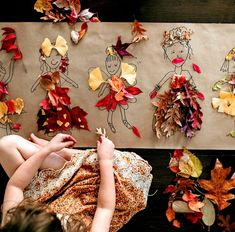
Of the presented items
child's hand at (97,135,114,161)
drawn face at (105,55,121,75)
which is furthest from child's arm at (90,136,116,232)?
drawn face at (105,55,121,75)

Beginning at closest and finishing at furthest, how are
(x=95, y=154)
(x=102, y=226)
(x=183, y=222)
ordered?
(x=102, y=226) < (x=95, y=154) < (x=183, y=222)

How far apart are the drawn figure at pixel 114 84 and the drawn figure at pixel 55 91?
0.06 metres

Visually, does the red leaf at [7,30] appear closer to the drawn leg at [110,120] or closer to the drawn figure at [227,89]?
the drawn leg at [110,120]

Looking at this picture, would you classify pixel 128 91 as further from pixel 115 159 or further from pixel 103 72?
pixel 115 159

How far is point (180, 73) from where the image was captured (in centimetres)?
117

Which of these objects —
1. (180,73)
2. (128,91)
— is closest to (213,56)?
(180,73)

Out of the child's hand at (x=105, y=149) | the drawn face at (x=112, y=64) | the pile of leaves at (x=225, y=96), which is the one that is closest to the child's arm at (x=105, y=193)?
the child's hand at (x=105, y=149)

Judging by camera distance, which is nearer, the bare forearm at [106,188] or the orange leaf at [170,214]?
the bare forearm at [106,188]

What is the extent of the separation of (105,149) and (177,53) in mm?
305

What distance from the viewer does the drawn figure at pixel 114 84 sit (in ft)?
3.81

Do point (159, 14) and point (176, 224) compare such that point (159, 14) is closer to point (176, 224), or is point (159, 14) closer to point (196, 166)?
point (196, 166)

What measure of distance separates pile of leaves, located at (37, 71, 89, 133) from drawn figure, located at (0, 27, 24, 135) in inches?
2.4

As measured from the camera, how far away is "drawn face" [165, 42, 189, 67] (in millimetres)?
1161

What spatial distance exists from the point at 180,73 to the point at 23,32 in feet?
1.34
